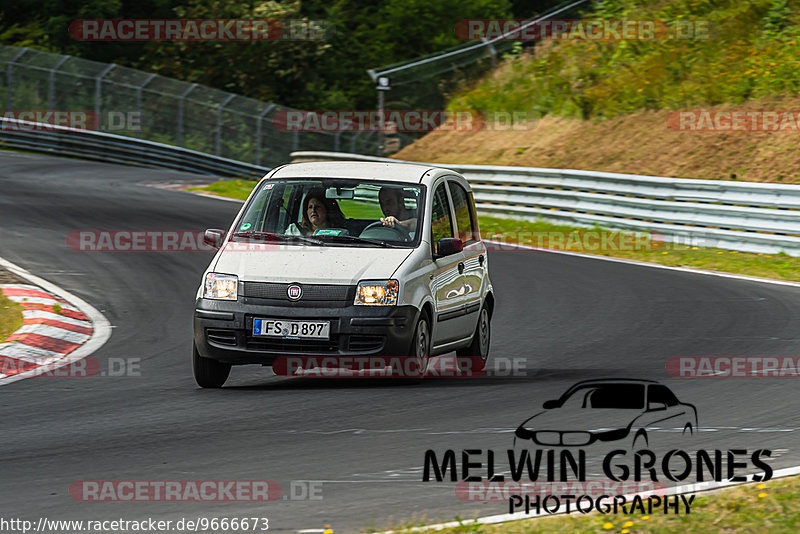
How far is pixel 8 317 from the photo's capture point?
11.7 metres

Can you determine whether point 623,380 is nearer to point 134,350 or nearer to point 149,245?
point 134,350

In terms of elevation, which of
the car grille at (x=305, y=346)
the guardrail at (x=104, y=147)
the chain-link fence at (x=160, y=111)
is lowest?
the car grille at (x=305, y=346)

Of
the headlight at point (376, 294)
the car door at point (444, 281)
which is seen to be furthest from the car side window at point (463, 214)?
the headlight at point (376, 294)

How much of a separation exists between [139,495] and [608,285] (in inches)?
416

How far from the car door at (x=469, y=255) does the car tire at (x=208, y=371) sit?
82.3 inches

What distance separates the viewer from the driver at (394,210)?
31.7ft

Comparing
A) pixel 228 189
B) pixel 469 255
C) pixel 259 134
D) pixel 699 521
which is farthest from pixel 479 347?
pixel 259 134

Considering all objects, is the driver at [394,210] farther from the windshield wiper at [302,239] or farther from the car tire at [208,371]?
the car tire at [208,371]

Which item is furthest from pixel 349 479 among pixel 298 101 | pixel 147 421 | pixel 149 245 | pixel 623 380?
pixel 298 101

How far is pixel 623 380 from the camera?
9.45 metres

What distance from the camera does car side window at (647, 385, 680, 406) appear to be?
856 centimetres

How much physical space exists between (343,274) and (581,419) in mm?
2060

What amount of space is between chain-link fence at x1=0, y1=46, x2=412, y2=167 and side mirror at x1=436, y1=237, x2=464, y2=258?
2751 centimetres

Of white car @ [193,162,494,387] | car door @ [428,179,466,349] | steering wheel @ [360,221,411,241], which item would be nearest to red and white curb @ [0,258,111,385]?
white car @ [193,162,494,387]
